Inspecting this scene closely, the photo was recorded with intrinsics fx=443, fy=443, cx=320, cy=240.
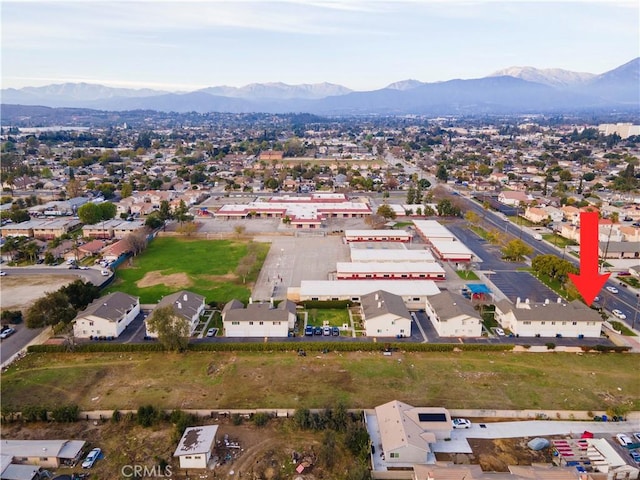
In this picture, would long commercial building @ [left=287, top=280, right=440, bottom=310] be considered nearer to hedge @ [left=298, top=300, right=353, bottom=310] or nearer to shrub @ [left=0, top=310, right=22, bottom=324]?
hedge @ [left=298, top=300, right=353, bottom=310]

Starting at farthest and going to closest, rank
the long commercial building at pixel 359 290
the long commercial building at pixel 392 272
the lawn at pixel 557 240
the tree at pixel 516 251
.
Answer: the lawn at pixel 557 240 → the tree at pixel 516 251 → the long commercial building at pixel 392 272 → the long commercial building at pixel 359 290

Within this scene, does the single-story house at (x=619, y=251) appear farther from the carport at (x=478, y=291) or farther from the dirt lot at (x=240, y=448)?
the dirt lot at (x=240, y=448)

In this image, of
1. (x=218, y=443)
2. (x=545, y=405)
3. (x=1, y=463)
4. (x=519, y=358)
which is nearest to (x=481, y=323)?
(x=519, y=358)

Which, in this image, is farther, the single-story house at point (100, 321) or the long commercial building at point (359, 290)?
the long commercial building at point (359, 290)

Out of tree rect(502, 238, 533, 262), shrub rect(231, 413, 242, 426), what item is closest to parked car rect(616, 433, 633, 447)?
shrub rect(231, 413, 242, 426)

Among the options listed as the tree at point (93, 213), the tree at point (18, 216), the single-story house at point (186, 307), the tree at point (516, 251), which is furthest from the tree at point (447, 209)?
the tree at point (18, 216)
